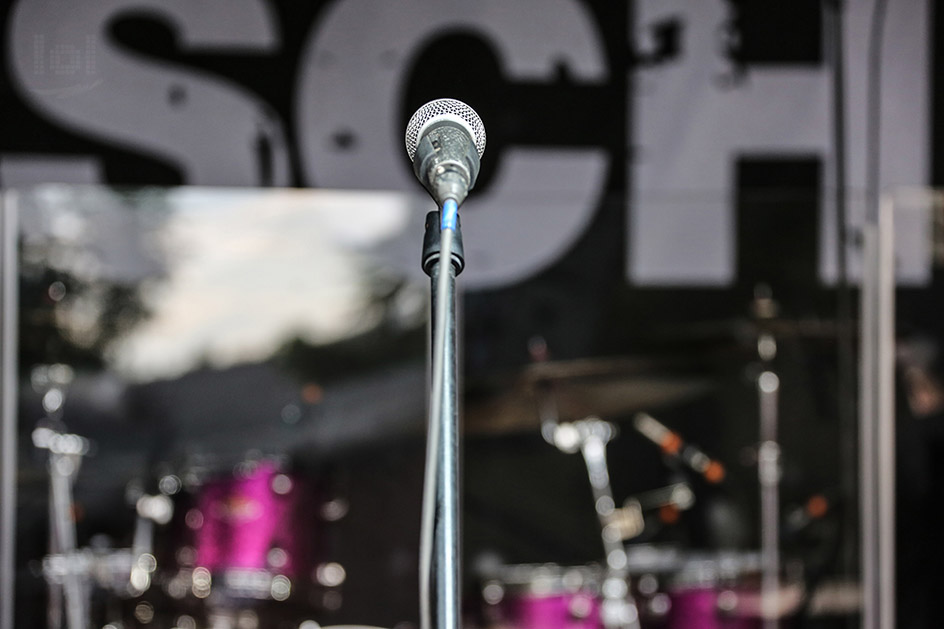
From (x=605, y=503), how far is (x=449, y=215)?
182 cm

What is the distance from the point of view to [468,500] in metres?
2.53

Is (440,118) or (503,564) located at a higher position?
(440,118)

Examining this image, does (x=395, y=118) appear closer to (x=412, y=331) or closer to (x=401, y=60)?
(x=401, y=60)

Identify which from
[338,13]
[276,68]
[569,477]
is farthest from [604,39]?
[569,477]

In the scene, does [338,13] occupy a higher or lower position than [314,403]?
higher

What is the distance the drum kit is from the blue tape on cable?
1704mm

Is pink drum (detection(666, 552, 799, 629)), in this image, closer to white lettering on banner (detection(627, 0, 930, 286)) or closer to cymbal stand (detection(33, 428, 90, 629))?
white lettering on banner (detection(627, 0, 930, 286))

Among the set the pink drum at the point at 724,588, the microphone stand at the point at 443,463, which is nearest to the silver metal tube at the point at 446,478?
the microphone stand at the point at 443,463

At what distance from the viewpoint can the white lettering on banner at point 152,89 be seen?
2.61 meters

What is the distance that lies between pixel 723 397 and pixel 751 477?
220 mm

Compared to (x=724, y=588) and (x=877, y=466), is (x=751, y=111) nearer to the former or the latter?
(x=877, y=466)

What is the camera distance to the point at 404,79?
2664 mm

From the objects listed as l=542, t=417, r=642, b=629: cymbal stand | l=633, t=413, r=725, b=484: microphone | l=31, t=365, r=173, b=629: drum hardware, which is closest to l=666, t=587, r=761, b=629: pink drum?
l=542, t=417, r=642, b=629: cymbal stand

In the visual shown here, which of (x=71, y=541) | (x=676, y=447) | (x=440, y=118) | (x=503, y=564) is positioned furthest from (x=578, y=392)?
(x=440, y=118)
